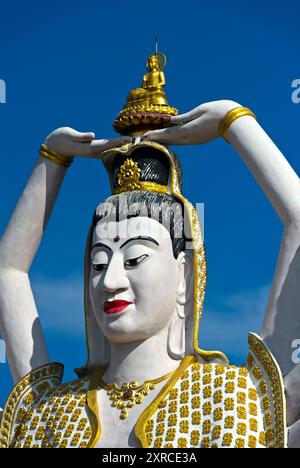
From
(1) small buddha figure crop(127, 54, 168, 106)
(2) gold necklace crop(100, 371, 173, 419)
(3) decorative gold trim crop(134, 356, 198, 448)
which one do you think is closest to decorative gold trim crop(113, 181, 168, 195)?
(1) small buddha figure crop(127, 54, 168, 106)

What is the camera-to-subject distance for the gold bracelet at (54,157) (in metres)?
11.5

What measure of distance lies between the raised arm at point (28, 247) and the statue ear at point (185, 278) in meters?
1.31

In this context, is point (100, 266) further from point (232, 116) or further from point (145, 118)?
point (232, 116)

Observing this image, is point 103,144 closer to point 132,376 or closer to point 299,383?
point 132,376

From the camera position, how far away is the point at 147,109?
11.1 meters

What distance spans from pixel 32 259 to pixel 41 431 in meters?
1.89

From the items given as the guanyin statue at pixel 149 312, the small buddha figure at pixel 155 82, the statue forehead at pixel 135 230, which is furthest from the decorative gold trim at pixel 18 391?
the small buddha figure at pixel 155 82

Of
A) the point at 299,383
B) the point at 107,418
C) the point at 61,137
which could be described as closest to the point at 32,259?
the point at 61,137

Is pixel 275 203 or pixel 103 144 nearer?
pixel 275 203

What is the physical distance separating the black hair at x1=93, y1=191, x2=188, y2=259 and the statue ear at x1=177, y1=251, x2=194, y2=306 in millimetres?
79

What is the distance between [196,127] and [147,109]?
0.58 meters

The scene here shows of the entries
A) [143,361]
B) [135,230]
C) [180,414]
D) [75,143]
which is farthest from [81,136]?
[180,414]

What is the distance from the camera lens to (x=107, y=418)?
1012cm

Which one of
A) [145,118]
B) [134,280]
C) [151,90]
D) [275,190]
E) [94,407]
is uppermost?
[151,90]
